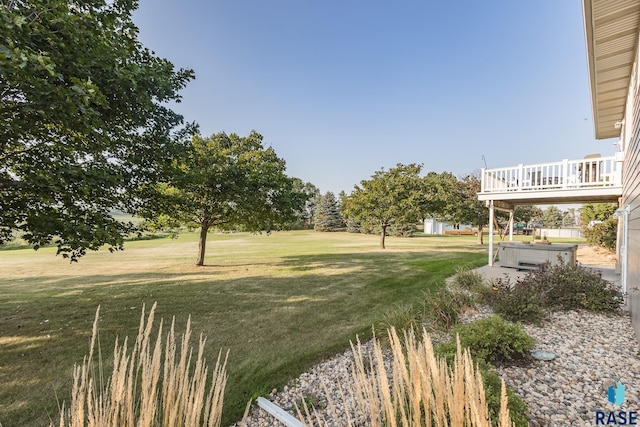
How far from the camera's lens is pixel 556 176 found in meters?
9.12

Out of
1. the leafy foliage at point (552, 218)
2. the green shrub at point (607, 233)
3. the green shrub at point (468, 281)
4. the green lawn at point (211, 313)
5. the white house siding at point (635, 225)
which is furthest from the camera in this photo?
the leafy foliage at point (552, 218)

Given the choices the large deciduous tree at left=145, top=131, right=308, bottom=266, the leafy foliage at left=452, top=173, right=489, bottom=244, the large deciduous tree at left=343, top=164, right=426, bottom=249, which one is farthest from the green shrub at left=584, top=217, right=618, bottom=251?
the large deciduous tree at left=145, top=131, right=308, bottom=266

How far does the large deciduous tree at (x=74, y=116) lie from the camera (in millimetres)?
3032

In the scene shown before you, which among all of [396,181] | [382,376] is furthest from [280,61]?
[382,376]

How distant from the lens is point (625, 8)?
4.84 metres

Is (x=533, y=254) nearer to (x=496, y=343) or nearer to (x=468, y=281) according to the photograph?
(x=468, y=281)

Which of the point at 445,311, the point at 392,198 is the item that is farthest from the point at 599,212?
the point at 445,311

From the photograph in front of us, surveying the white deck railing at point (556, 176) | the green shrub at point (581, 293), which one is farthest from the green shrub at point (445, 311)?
the white deck railing at point (556, 176)

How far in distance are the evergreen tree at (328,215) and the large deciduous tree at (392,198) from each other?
87.6 ft

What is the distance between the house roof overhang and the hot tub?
15.0 ft

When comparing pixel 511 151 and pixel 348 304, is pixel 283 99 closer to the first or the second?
pixel 348 304

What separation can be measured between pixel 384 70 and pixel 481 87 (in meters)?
5.48

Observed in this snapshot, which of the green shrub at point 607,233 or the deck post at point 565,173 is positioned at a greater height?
the deck post at point 565,173

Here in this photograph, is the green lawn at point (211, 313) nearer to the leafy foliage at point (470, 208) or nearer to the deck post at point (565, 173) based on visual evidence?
the deck post at point (565, 173)
